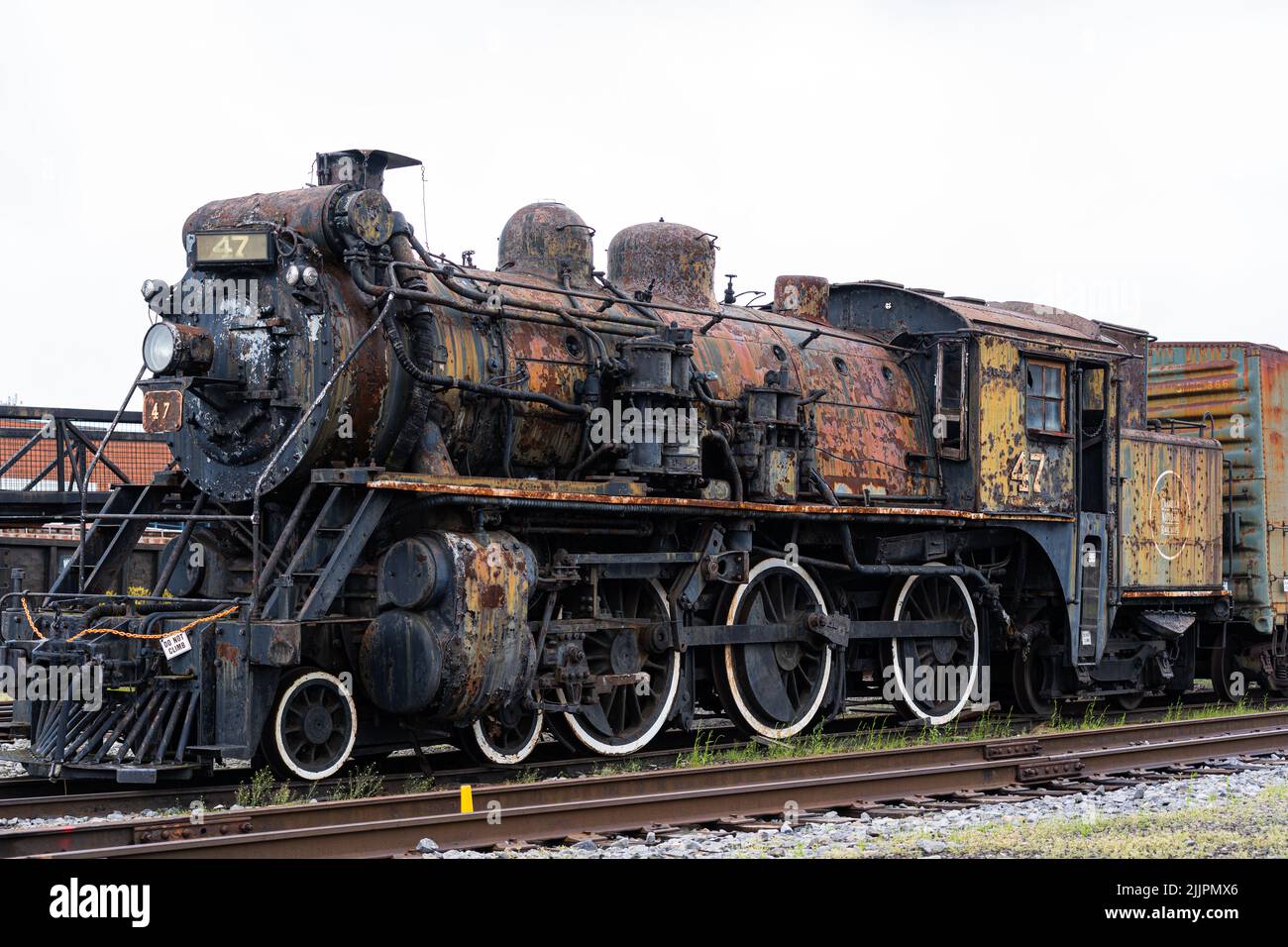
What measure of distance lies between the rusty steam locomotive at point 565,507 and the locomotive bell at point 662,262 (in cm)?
3

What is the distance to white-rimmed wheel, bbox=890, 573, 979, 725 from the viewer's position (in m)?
13.0

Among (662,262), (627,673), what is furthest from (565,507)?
(662,262)

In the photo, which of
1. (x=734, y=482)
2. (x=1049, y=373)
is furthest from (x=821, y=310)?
(x=734, y=482)

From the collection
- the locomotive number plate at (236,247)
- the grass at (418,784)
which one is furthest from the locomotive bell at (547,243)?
the grass at (418,784)

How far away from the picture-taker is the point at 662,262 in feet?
40.9

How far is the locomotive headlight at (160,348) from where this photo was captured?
9508mm

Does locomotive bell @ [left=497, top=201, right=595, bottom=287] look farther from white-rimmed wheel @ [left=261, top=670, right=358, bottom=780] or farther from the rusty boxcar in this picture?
the rusty boxcar

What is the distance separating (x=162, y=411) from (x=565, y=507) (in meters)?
2.75

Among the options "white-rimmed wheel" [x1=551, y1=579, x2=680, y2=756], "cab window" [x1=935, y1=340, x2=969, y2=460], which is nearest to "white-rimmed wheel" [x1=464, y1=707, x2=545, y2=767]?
"white-rimmed wheel" [x1=551, y1=579, x2=680, y2=756]

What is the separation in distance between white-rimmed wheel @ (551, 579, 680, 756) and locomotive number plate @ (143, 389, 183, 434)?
122 inches

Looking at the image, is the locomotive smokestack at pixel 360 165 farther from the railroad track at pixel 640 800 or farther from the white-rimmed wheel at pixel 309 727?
the railroad track at pixel 640 800
